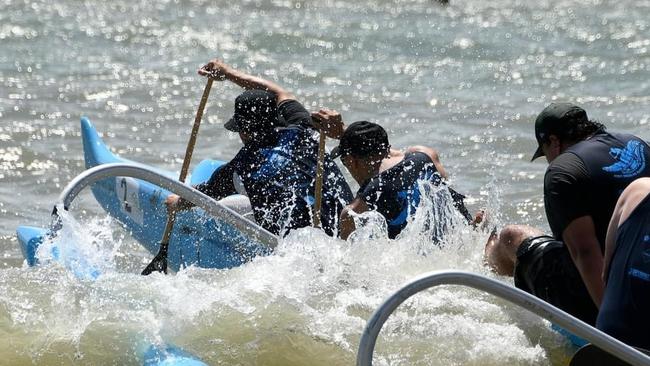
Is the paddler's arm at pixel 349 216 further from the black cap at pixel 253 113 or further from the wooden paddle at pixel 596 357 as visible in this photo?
the wooden paddle at pixel 596 357

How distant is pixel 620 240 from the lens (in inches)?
139

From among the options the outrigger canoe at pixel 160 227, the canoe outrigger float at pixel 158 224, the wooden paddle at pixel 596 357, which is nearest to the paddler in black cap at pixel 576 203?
the wooden paddle at pixel 596 357

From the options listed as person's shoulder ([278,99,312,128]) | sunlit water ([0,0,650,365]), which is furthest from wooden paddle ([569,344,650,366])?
person's shoulder ([278,99,312,128])

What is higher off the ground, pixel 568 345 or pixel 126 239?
pixel 568 345

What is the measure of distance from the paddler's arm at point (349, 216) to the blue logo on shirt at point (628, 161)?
1.48 metres

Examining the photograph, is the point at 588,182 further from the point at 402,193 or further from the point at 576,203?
the point at 402,193

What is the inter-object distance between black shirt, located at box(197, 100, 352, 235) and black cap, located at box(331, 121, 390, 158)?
465mm

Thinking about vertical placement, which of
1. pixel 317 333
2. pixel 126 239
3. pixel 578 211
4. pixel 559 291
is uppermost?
pixel 578 211

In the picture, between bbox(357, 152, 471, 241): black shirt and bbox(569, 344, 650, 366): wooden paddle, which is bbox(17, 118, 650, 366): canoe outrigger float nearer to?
bbox(569, 344, 650, 366): wooden paddle

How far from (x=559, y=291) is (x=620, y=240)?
1008 mm

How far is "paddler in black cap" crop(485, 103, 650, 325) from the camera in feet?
14.0

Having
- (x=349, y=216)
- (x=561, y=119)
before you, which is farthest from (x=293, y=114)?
(x=561, y=119)

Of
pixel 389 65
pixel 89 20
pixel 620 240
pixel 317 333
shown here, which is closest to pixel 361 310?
pixel 317 333

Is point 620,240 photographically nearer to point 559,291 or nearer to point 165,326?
point 559,291
